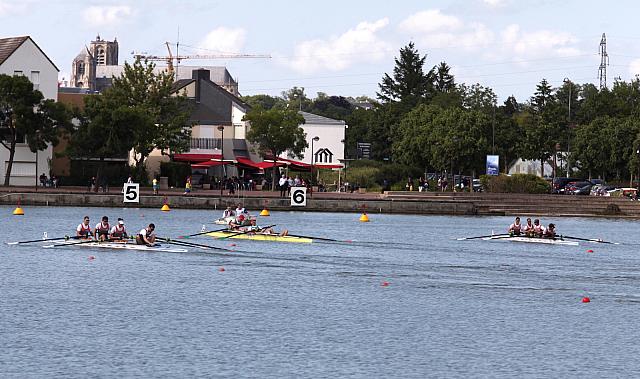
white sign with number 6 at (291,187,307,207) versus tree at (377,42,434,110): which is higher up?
tree at (377,42,434,110)

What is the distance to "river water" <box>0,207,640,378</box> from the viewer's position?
33625 mm

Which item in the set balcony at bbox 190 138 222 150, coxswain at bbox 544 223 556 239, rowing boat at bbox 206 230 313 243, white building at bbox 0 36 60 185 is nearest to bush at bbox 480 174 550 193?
coxswain at bbox 544 223 556 239

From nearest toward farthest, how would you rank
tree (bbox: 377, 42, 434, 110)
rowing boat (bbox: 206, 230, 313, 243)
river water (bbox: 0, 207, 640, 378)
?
river water (bbox: 0, 207, 640, 378)
rowing boat (bbox: 206, 230, 313, 243)
tree (bbox: 377, 42, 434, 110)

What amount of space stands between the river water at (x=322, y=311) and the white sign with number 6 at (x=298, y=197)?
21492 mm

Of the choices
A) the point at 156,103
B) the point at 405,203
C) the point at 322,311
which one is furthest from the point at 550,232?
the point at 156,103

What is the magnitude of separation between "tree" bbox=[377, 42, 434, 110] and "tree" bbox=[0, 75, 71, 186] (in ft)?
310

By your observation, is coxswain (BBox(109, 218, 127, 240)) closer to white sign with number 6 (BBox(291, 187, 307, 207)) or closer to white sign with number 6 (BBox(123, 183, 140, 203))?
white sign with number 6 (BBox(123, 183, 140, 203))

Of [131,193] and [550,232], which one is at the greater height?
[131,193]

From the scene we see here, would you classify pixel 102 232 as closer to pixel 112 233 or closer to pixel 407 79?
pixel 112 233

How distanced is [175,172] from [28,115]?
57.6 feet

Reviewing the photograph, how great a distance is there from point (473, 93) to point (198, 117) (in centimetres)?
6558

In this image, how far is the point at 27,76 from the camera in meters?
110

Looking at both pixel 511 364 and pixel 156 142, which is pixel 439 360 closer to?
pixel 511 364

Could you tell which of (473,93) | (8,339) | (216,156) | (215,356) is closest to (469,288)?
(215,356)
